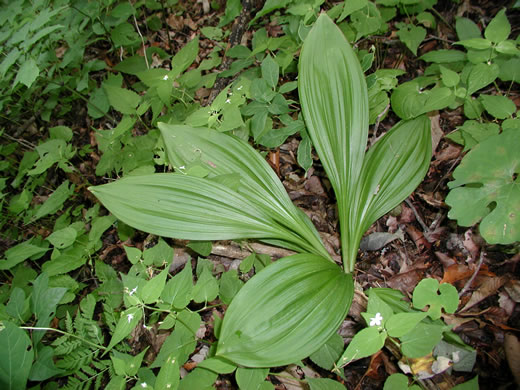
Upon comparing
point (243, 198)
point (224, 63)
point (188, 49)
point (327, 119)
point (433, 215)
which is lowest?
point (433, 215)

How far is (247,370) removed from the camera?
149cm

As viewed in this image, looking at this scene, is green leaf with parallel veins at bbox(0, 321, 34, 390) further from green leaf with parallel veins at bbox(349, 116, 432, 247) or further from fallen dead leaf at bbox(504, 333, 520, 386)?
fallen dead leaf at bbox(504, 333, 520, 386)

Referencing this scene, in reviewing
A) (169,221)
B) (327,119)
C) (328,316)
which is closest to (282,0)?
(327,119)

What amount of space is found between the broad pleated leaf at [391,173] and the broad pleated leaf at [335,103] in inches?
2.9

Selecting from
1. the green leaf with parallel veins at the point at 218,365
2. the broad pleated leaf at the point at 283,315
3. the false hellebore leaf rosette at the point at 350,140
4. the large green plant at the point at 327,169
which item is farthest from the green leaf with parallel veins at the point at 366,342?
the false hellebore leaf rosette at the point at 350,140

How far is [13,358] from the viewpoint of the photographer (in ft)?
4.87

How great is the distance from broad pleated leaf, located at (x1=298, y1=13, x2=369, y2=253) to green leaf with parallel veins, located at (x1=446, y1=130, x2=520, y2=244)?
0.58 meters

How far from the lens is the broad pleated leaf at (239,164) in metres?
1.98

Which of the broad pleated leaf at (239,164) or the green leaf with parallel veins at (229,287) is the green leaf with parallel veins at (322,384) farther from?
the broad pleated leaf at (239,164)

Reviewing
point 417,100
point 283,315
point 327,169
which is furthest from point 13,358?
point 417,100

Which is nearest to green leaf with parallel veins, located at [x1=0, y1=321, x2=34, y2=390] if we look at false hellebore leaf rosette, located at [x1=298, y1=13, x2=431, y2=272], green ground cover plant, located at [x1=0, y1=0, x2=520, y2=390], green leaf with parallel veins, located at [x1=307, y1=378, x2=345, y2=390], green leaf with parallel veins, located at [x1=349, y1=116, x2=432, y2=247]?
green ground cover plant, located at [x1=0, y1=0, x2=520, y2=390]

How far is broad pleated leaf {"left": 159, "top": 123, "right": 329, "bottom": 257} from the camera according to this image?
1982 millimetres

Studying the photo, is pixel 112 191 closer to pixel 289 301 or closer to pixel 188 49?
pixel 289 301

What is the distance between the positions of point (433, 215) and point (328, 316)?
109cm
